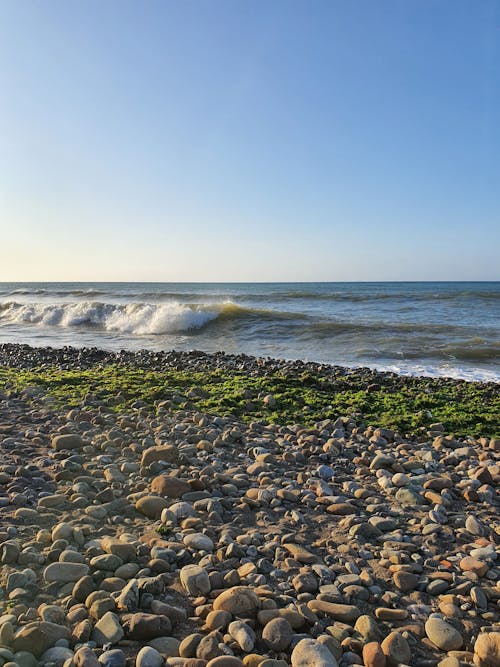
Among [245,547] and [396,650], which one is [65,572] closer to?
[245,547]

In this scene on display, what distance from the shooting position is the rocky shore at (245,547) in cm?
222

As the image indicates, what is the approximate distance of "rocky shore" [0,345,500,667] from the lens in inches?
87.5

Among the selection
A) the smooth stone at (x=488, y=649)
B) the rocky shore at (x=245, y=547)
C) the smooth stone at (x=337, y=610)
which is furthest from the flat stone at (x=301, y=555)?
the smooth stone at (x=488, y=649)

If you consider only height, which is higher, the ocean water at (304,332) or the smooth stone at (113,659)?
the ocean water at (304,332)

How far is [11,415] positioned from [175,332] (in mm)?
13059

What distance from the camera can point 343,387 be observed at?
821cm

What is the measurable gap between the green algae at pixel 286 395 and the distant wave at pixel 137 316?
10533mm

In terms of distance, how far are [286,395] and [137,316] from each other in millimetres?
15473

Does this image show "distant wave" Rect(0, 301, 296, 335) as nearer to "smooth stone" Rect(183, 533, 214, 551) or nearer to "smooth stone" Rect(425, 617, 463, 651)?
"smooth stone" Rect(183, 533, 214, 551)

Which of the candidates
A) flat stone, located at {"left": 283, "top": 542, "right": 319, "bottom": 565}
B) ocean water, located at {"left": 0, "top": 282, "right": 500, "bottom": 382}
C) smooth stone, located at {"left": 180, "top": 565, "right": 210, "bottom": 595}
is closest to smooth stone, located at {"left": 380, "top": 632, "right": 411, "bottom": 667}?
flat stone, located at {"left": 283, "top": 542, "right": 319, "bottom": 565}

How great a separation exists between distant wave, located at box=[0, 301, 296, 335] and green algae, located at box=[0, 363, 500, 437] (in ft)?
34.6

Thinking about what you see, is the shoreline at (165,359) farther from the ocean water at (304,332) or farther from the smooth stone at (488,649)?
the smooth stone at (488,649)

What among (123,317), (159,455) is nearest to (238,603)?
(159,455)

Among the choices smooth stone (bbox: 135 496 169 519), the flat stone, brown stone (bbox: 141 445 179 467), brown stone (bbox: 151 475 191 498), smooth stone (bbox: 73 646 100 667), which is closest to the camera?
smooth stone (bbox: 73 646 100 667)
